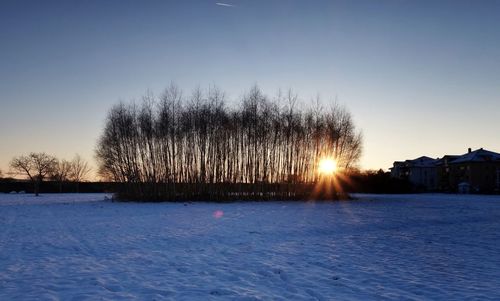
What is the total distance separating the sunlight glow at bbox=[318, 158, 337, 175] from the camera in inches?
1652

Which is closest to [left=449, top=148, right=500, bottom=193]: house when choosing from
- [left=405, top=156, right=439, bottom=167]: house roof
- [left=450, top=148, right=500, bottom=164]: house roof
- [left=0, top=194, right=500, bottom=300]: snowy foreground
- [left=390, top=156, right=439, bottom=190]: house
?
[left=450, top=148, right=500, bottom=164]: house roof

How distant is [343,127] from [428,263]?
3487 cm

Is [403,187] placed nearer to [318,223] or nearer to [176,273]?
[318,223]

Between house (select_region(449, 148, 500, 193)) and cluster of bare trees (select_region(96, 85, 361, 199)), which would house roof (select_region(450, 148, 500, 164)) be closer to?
house (select_region(449, 148, 500, 193))

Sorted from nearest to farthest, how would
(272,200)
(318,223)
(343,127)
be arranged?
1. (318,223)
2. (272,200)
3. (343,127)

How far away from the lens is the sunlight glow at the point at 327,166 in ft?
138

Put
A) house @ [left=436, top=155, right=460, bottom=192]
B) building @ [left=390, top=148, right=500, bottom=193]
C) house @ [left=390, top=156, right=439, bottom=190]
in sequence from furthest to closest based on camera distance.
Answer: house @ [left=390, top=156, right=439, bottom=190]
house @ [left=436, top=155, right=460, bottom=192]
building @ [left=390, top=148, right=500, bottom=193]

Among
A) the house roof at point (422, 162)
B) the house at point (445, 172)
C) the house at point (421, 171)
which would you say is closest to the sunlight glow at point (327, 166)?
the house at point (445, 172)

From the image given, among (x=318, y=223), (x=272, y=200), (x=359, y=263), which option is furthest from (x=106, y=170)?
(x=359, y=263)

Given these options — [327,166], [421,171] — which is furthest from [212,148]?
[421,171]

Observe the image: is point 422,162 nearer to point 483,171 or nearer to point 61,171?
point 483,171

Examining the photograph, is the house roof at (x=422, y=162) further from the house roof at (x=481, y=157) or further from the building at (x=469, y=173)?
the house roof at (x=481, y=157)

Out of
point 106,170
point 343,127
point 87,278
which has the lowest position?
point 87,278

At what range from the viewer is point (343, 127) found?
43.1 metres
